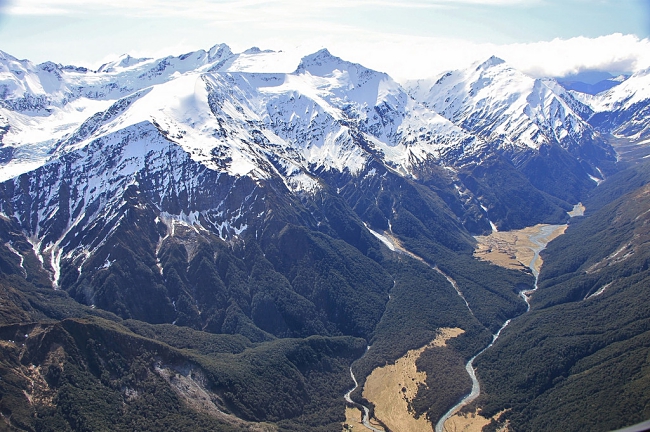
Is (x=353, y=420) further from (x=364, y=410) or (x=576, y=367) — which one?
(x=576, y=367)

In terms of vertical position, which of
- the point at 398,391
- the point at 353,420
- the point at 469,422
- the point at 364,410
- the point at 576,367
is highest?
the point at 576,367

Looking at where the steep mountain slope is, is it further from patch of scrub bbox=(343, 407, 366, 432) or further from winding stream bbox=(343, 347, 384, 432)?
patch of scrub bbox=(343, 407, 366, 432)

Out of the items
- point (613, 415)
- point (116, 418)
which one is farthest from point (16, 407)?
point (613, 415)

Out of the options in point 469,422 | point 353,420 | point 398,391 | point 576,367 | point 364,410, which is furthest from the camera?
point 398,391

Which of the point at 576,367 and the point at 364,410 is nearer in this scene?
the point at 364,410

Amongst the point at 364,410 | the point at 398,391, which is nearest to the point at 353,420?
the point at 364,410

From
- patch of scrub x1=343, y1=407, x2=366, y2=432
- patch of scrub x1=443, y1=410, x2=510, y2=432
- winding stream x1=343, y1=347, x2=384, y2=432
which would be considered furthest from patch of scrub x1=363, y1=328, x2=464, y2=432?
patch of scrub x1=443, y1=410, x2=510, y2=432

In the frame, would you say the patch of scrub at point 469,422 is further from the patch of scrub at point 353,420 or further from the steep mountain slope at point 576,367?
the patch of scrub at point 353,420

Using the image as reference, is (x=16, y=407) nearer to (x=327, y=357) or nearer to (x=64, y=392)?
(x=64, y=392)
